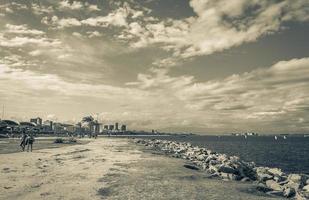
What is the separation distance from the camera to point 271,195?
17516 millimetres

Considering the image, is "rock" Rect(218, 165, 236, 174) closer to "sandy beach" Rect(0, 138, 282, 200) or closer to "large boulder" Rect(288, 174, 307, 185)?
"sandy beach" Rect(0, 138, 282, 200)

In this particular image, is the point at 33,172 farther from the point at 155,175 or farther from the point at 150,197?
the point at 150,197

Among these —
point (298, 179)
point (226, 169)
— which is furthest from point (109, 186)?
point (298, 179)

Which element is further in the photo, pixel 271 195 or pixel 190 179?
pixel 190 179

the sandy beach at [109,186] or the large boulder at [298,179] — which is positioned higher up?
the sandy beach at [109,186]

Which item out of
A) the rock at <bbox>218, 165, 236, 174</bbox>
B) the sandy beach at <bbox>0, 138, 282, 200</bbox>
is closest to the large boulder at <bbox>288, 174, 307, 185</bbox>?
the rock at <bbox>218, 165, 236, 174</bbox>

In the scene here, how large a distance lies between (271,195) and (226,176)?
564cm

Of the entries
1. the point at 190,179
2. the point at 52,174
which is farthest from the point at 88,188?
the point at 190,179

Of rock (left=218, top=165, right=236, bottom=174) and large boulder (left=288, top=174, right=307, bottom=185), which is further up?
rock (left=218, top=165, right=236, bottom=174)

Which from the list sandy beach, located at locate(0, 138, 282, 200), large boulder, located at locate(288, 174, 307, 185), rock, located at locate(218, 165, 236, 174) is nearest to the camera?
sandy beach, located at locate(0, 138, 282, 200)

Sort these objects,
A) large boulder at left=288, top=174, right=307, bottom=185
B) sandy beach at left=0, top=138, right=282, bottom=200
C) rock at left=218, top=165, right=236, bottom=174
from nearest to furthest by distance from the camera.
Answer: sandy beach at left=0, top=138, right=282, bottom=200 < large boulder at left=288, top=174, right=307, bottom=185 < rock at left=218, top=165, right=236, bottom=174

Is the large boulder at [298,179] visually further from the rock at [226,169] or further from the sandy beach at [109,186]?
the sandy beach at [109,186]

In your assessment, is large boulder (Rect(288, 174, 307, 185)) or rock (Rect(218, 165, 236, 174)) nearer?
large boulder (Rect(288, 174, 307, 185))

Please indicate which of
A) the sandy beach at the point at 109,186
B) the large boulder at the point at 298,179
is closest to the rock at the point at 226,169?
the sandy beach at the point at 109,186
